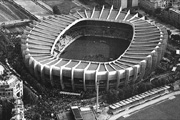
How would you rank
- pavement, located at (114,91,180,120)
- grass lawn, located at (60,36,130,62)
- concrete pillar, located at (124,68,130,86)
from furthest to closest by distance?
grass lawn, located at (60,36,130,62) < concrete pillar, located at (124,68,130,86) < pavement, located at (114,91,180,120)

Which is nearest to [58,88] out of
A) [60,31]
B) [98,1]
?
[60,31]

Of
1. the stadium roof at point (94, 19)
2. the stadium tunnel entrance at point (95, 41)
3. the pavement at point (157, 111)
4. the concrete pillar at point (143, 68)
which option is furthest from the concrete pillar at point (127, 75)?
the stadium tunnel entrance at point (95, 41)

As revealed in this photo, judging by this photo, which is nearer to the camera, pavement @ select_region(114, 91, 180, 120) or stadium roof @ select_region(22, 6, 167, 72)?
pavement @ select_region(114, 91, 180, 120)

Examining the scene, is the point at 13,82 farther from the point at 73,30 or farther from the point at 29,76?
the point at 73,30

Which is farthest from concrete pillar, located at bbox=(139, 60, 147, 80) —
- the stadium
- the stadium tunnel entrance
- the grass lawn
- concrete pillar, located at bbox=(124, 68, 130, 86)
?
the stadium tunnel entrance

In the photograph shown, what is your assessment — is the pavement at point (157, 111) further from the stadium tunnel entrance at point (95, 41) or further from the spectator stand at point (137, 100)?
the stadium tunnel entrance at point (95, 41)

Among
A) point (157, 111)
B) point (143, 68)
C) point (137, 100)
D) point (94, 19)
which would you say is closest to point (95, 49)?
point (94, 19)

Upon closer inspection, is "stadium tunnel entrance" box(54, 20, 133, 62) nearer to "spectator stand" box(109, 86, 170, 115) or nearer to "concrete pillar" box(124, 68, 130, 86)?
"concrete pillar" box(124, 68, 130, 86)
